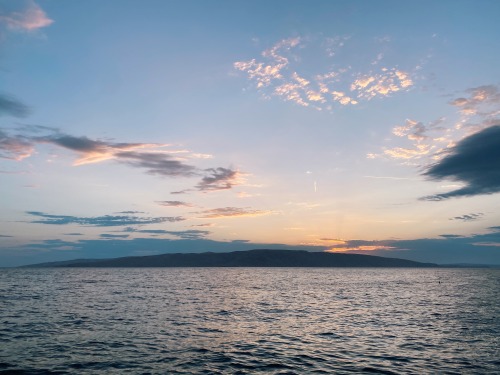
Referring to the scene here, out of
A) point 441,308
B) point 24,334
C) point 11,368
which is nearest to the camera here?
point 11,368

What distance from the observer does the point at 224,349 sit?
34.6 metres

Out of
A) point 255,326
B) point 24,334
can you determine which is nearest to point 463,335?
point 255,326

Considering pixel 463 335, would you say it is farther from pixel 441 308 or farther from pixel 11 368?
pixel 11 368

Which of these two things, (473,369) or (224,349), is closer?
(473,369)

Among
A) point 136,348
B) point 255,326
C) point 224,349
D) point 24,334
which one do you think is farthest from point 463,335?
point 24,334

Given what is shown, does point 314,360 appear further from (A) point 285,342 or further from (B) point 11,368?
(B) point 11,368

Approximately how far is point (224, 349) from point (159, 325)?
15.2 meters

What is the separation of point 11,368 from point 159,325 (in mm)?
20372

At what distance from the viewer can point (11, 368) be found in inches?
1086

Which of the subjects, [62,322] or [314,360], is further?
[62,322]

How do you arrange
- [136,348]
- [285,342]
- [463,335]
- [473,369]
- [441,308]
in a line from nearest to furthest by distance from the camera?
[473,369] → [136,348] → [285,342] → [463,335] → [441,308]

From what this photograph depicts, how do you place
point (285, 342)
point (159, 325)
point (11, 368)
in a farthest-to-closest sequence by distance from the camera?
point (159, 325) < point (285, 342) < point (11, 368)

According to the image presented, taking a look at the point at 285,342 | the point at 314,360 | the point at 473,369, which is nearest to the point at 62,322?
the point at 285,342

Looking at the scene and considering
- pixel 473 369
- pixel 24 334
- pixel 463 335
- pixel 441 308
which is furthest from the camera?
pixel 441 308
